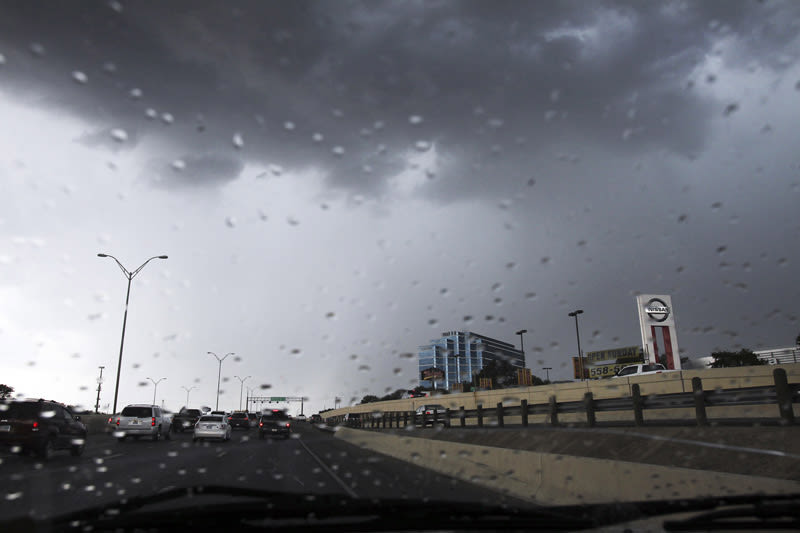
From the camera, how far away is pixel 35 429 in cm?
1491

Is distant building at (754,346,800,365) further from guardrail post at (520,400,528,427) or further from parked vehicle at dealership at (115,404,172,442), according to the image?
parked vehicle at dealership at (115,404,172,442)

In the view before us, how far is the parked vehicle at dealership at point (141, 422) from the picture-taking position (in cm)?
2564

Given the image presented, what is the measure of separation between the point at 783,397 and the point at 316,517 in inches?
563

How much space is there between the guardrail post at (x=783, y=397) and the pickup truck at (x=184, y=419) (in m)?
31.8

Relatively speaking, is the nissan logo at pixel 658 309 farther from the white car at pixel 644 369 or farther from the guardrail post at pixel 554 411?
the guardrail post at pixel 554 411

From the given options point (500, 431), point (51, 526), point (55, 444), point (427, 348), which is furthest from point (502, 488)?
point (55, 444)

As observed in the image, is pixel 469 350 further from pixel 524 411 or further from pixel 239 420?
pixel 239 420

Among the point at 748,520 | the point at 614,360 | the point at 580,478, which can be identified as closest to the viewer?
the point at 748,520

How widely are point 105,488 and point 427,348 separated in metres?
5.73

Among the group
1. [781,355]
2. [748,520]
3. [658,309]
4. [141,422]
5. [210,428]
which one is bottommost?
[748,520]

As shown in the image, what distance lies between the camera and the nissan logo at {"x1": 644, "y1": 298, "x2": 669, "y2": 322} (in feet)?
198

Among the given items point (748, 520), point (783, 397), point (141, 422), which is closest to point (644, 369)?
point (783, 397)

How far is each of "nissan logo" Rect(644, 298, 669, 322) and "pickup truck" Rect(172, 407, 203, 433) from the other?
44869mm

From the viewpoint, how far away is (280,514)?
124 inches
